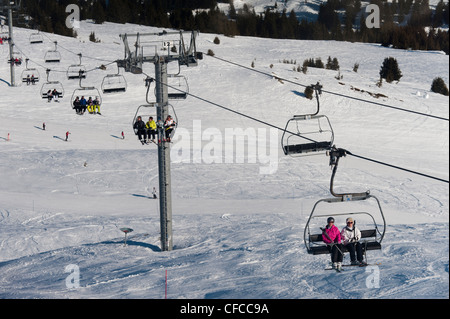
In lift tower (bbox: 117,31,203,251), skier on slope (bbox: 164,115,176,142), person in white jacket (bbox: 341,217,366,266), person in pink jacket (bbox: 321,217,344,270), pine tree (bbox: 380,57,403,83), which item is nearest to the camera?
person in pink jacket (bbox: 321,217,344,270)

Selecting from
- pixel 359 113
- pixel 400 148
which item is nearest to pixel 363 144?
pixel 400 148

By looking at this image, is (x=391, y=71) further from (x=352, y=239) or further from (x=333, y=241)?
(x=333, y=241)

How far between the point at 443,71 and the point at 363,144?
24815 mm

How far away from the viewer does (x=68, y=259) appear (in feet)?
67.1

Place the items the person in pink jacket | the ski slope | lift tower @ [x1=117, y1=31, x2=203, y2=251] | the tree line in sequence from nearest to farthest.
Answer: the person in pink jacket
the ski slope
lift tower @ [x1=117, y1=31, x2=203, y2=251]
the tree line

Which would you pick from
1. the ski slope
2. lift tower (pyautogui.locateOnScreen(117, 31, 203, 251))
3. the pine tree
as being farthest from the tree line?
lift tower (pyautogui.locateOnScreen(117, 31, 203, 251))

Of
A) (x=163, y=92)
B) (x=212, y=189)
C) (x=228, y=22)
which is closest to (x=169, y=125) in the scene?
(x=163, y=92)

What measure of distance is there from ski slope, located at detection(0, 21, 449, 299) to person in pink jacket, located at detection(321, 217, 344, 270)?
4.45 ft

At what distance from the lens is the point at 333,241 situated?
14.5 metres

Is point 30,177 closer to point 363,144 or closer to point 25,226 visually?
point 25,226

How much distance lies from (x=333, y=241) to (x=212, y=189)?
51.4ft

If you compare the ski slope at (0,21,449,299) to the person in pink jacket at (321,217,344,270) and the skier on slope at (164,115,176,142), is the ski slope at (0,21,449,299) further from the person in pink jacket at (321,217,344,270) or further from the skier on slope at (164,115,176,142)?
the skier on slope at (164,115,176,142)

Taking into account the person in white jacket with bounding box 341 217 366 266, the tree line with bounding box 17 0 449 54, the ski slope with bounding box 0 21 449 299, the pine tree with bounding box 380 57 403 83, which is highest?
the tree line with bounding box 17 0 449 54

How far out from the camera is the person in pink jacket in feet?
47.1
